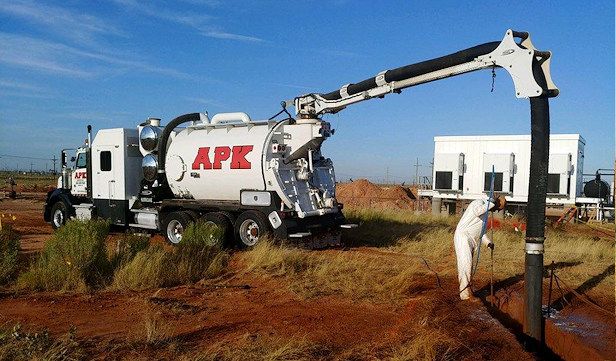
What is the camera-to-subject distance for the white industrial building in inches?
1037

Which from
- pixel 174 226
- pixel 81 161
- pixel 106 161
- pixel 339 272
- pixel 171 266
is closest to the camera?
pixel 171 266

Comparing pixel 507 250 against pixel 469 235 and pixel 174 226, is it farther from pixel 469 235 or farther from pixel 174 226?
pixel 174 226

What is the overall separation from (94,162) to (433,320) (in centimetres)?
1427

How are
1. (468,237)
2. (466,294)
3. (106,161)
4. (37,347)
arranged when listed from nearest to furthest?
1. (37,347)
2. (466,294)
3. (468,237)
4. (106,161)

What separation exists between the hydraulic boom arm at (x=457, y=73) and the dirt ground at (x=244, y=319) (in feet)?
10.7

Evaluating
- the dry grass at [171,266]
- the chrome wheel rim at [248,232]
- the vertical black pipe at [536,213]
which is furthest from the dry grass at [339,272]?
the vertical black pipe at [536,213]

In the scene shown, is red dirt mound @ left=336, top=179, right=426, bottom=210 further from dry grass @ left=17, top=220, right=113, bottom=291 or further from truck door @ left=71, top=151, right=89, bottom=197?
dry grass @ left=17, top=220, right=113, bottom=291

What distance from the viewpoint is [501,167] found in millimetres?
27562

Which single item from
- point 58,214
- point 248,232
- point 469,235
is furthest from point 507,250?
point 58,214

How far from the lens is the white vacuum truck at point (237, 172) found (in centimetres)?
1452

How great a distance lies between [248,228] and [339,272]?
4.36 m

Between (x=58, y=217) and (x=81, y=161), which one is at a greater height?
(x=81, y=161)

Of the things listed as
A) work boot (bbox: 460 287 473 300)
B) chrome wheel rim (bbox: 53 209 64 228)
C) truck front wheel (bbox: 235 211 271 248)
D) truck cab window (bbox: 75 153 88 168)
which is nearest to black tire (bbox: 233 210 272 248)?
truck front wheel (bbox: 235 211 271 248)

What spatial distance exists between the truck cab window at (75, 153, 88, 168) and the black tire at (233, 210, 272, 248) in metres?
7.19
